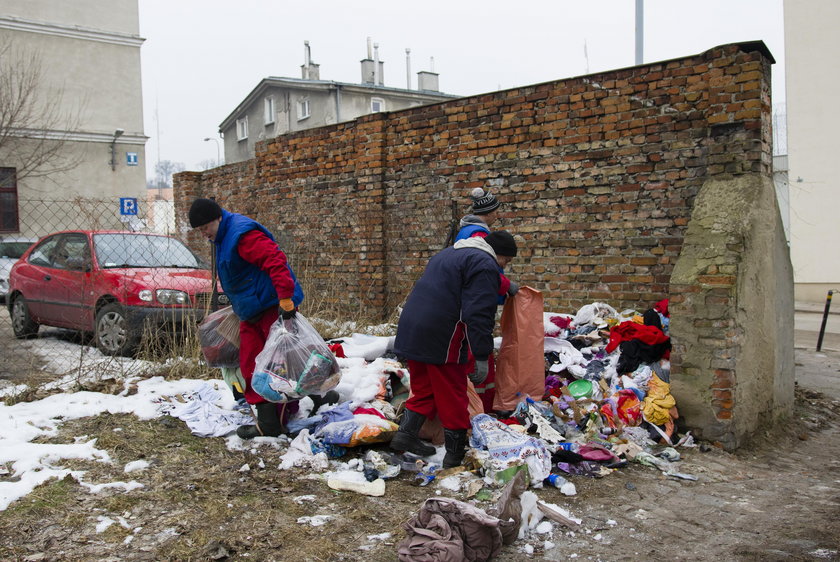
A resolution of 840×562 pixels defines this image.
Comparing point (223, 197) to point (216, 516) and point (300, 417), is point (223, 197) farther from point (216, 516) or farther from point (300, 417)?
point (216, 516)

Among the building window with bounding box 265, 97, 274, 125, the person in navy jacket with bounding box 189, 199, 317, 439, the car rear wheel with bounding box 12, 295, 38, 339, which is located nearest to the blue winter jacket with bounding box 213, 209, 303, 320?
the person in navy jacket with bounding box 189, 199, 317, 439

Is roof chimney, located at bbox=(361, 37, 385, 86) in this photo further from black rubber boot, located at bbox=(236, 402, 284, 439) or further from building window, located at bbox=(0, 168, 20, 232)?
black rubber boot, located at bbox=(236, 402, 284, 439)

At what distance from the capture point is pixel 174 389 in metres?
5.75

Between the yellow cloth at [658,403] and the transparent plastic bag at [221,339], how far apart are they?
3172 mm

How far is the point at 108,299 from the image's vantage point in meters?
6.82

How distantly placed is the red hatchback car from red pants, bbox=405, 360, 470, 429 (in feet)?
10.3

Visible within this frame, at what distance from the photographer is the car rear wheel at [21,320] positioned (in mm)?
8070

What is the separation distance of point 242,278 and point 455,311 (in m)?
1.56

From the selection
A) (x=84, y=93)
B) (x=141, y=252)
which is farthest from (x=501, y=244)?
(x=84, y=93)

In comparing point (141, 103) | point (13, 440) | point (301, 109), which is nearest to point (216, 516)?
point (13, 440)

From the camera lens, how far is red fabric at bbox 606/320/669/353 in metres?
5.41

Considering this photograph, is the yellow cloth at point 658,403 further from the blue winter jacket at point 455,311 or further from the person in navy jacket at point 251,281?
the person in navy jacket at point 251,281

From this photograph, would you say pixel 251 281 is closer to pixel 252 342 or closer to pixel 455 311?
pixel 252 342

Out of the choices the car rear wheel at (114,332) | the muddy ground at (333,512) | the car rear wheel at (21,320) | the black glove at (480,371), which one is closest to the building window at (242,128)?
the car rear wheel at (21,320)
